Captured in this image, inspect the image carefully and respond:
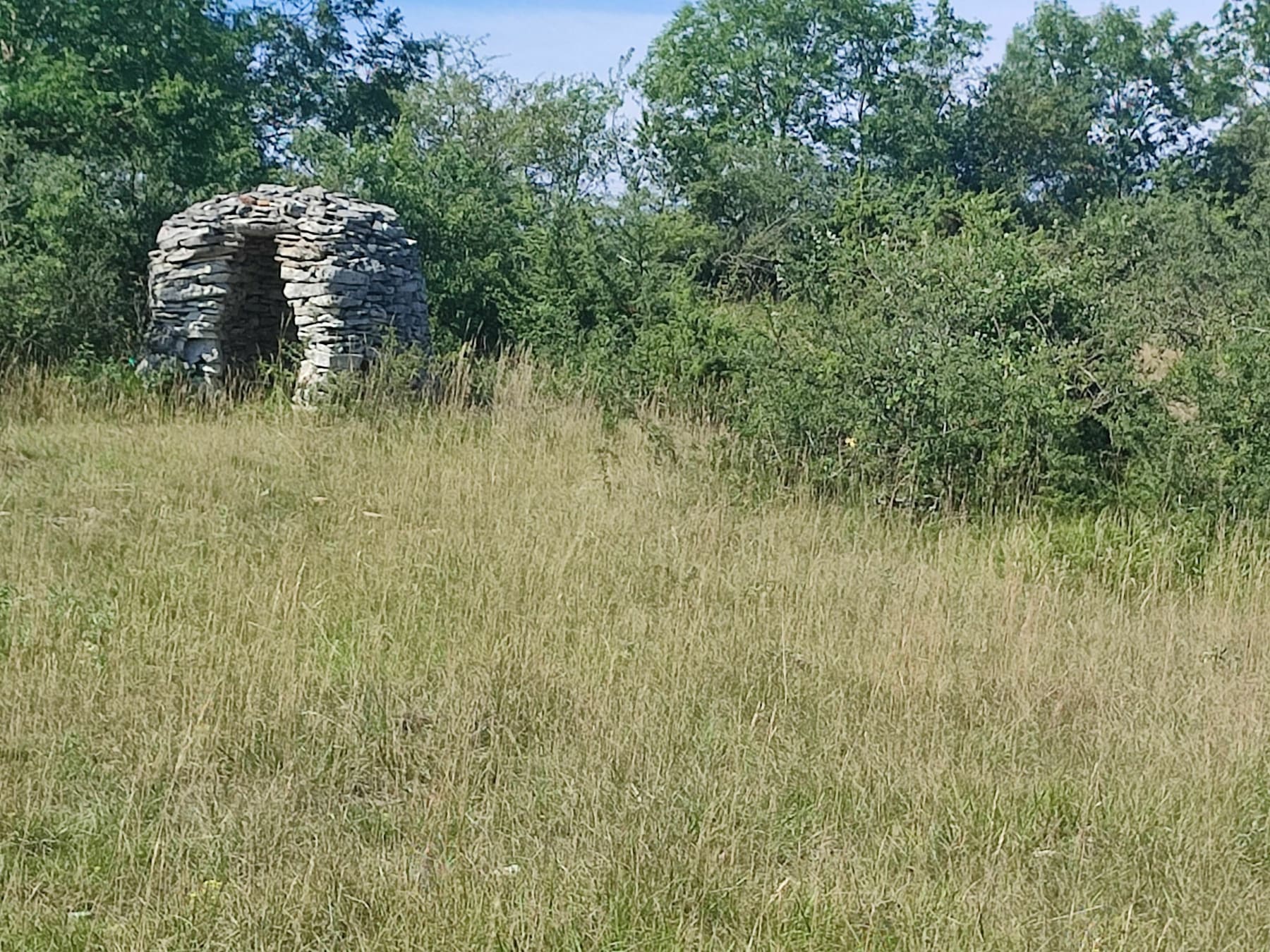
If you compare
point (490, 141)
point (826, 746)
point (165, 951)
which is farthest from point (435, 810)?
point (490, 141)

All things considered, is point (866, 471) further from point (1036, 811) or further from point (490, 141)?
point (490, 141)

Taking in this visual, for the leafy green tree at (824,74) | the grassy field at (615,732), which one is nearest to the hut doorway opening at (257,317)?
the grassy field at (615,732)

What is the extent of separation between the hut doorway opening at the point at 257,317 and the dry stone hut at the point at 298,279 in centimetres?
3

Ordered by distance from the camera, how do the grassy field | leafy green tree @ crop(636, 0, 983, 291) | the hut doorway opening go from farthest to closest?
leafy green tree @ crop(636, 0, 983, 291), the hut doorway opening, the grassy field

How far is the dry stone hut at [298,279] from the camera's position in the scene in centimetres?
1056

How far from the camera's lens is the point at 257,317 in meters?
12.1

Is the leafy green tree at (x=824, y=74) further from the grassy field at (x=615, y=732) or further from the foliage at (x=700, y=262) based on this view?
the grassy field at (x=615, y=732)

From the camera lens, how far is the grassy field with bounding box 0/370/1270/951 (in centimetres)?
311

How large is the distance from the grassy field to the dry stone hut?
372 cm

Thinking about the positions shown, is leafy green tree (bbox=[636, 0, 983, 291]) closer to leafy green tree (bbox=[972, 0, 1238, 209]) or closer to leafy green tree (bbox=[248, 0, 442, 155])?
leafy green tree (bbox=[972, 0, 1238, 209])

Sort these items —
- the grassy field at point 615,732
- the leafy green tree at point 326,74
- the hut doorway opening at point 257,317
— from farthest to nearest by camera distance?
1. the leafy green tree at point 326,74
2. the hut doorway opening at point 257,317
3. the grassy field at point 615,732

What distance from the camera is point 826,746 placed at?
404 cm

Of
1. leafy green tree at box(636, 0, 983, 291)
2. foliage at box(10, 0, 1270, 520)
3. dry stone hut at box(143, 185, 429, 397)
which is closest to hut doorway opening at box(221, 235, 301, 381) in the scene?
dry stone hut at box(143, 185, 429, 397)

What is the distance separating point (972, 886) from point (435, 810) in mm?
1496
